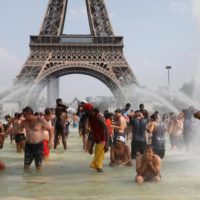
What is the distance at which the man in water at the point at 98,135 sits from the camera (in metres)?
12.3

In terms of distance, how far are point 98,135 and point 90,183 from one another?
2246 millimetres

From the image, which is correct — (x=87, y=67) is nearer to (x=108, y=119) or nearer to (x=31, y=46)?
(x=31, y=46)

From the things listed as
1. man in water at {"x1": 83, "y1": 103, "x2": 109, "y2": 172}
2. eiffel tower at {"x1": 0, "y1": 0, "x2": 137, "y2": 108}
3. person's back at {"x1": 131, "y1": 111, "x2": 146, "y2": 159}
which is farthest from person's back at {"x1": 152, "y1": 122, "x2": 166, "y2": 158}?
eiffel tower at {"x1": 0, "y1": 0, "x2": 137, "y2": 108}

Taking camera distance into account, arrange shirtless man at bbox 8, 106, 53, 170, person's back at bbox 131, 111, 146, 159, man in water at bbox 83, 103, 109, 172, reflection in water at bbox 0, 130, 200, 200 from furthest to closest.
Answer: person's back at bbox 131, 111, 146, 159 → shirtless man at bbox 8, 106, 53, 170 → man in water at bbox 83, 103, 109, 172 → reflection in water at bbox 0, 130, 200, 200

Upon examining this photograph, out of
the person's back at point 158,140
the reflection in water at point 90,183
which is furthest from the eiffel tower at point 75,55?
the reflection in water at point 90,183

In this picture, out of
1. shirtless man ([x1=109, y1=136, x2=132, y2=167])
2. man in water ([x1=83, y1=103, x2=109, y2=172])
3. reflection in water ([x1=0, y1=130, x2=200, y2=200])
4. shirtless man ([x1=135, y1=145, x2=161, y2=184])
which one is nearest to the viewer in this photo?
reflection in water ([x1=0, y1=130, x2=200, y2=200])

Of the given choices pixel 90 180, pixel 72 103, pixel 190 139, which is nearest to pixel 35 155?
pixel 90 180

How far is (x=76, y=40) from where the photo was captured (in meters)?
67.5

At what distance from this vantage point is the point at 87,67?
6444 cm

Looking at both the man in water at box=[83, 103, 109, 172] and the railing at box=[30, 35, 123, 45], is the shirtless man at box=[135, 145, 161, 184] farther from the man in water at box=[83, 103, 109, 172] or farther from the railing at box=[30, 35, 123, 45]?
the railing at box=[30, 35, 123, 45]

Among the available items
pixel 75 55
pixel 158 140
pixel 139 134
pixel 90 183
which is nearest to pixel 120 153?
pixel 139 134

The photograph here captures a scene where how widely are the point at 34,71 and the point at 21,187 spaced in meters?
53.5

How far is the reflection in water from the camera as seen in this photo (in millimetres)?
8797

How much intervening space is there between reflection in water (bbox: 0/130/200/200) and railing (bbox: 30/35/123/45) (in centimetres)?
5221
